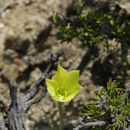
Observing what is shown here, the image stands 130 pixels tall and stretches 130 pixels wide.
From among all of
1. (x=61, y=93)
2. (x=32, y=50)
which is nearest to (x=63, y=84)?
(x=61, y=93)

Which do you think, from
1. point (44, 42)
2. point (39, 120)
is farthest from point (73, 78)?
point (44, 42)

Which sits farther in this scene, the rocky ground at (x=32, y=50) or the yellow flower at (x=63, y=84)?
the rocky ground at (x=32, y=50)

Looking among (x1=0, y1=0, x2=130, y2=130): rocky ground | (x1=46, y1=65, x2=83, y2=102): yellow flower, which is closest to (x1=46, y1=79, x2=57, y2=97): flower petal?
(x1=46, y1=65, x2=83, y2=102): yellow flower

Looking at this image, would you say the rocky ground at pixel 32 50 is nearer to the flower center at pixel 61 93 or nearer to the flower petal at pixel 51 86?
the flower center at pixel 61 93

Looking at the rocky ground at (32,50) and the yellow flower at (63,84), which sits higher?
the rocky ground at (32,50)

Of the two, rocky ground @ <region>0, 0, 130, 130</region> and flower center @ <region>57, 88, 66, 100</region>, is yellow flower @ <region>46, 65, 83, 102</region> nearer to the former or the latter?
flower center @ <region>57, 88, 66, 100</region>

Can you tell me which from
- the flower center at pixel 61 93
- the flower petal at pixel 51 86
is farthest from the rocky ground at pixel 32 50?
the flower petal at pixel 51 86

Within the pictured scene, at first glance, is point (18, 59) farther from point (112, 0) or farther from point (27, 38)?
point (112, 0)

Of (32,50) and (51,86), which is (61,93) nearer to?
(51,86)
